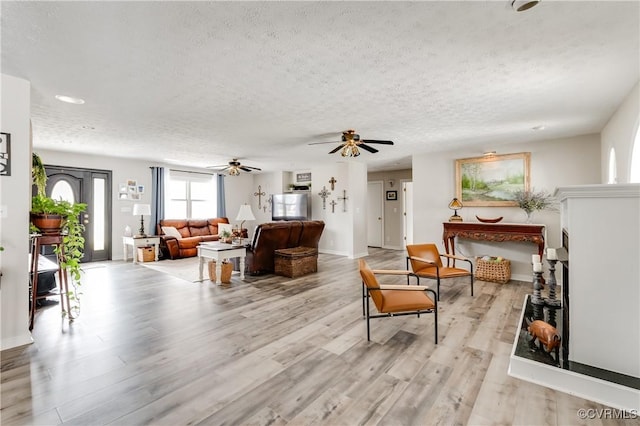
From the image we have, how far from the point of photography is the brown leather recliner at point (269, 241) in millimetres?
5188

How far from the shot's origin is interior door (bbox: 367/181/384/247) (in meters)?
8.97

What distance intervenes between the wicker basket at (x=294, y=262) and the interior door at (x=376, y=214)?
3.93 metres

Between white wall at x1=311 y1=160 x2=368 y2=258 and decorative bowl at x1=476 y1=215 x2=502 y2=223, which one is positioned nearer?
decorative bowl at x1=476 y1=215 x2=502 y2=223

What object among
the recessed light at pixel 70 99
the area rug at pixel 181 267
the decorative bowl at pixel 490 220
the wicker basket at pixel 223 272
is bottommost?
the area rug at pixel 181 267

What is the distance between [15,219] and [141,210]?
4.58 meters

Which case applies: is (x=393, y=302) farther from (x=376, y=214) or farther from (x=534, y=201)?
(x=376, y=214)

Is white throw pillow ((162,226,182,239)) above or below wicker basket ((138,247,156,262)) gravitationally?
above

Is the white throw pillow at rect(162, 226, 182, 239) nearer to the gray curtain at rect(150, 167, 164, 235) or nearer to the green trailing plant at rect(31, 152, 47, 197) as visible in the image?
the gray curtain at rect(150, 167, 164, 235)

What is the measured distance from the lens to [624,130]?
10.4 ft

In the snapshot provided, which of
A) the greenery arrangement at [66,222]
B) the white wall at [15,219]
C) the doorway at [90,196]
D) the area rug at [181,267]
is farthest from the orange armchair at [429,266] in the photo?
the doorway at [90,196]

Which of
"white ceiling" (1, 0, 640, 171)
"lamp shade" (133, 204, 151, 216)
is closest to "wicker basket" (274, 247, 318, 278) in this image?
"white ceiling" (1, 0, 640, 171)

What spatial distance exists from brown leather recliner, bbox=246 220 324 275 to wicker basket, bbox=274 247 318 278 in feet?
0.47

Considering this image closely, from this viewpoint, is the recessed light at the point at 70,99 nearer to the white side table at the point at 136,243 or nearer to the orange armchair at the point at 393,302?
the orange armchair at the point at 393,302

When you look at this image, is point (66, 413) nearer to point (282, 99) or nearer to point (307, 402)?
point (307, 402)
